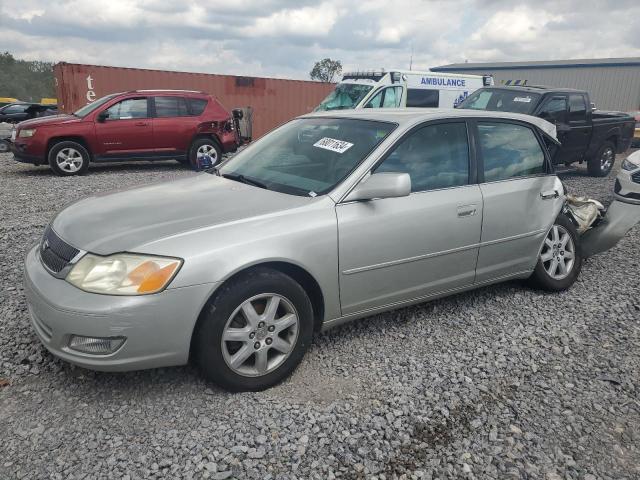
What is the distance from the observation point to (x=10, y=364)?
10.0ft

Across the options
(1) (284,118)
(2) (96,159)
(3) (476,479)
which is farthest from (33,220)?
(1) (284,118)

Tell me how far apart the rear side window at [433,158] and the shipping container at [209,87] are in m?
15.3

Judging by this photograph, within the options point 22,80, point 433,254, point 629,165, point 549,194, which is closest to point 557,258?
point 549,194

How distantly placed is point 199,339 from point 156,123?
912 centimetres

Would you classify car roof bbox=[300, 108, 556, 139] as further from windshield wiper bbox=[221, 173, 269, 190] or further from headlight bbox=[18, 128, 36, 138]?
headlight bbox=[18, 128, 36, 138]

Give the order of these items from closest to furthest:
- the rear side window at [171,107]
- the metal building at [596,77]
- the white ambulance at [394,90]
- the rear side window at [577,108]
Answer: the rear side window at [577,108]
the rear side window at [171,107]
the white ambulance at [394,90]
the metal building at [596,77]

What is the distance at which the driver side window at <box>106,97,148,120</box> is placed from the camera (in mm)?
10344

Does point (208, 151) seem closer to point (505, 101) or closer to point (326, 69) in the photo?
point (505, 101)

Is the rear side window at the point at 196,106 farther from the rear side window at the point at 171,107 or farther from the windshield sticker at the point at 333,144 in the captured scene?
the windshield sticker at the point at 333,144

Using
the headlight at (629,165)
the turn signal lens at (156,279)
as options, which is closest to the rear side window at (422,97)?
the headlight at (629,165)

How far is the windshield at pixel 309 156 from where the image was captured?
3291 mm

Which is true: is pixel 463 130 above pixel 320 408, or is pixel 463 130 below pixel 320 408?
above

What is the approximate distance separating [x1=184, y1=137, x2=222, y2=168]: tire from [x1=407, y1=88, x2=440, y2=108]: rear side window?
5162mm

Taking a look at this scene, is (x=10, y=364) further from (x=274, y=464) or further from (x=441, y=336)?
(x=441, y=336)
